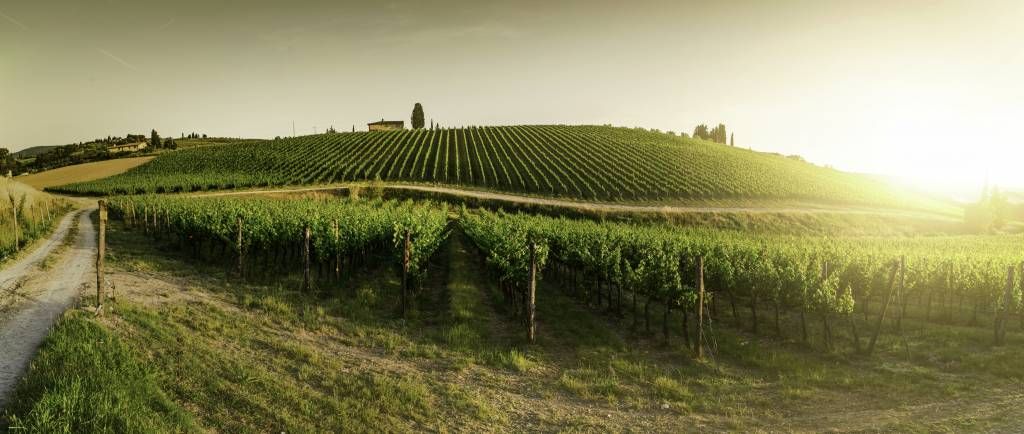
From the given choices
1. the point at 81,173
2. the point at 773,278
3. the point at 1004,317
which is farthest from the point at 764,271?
the point at 81,173

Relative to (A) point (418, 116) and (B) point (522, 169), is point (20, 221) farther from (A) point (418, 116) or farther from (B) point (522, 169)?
(A) point (418, 116)

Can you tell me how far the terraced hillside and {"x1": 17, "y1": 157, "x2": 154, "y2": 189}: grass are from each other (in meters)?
4.37

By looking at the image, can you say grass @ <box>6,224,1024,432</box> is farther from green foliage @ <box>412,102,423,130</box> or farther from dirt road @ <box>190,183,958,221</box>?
green foliage @ <box>412,102,423,130</box>

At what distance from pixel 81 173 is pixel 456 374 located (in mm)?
98406

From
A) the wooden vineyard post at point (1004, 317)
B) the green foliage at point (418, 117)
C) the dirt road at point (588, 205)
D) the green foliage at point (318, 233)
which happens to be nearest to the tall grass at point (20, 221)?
the green foliage at point (318, 233)

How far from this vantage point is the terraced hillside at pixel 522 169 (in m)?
59.2

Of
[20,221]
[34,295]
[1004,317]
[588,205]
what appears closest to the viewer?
[34,295]

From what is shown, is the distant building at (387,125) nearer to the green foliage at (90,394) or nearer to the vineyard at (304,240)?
the vineyard at (304,240)

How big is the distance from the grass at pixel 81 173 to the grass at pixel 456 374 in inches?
2989

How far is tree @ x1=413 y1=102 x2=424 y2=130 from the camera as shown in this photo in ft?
405

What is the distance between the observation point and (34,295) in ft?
51.9

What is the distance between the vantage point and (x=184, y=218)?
91.2 feet

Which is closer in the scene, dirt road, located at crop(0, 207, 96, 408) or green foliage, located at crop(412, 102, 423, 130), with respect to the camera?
dirt road, located at crop(0, 207, 96, 408)

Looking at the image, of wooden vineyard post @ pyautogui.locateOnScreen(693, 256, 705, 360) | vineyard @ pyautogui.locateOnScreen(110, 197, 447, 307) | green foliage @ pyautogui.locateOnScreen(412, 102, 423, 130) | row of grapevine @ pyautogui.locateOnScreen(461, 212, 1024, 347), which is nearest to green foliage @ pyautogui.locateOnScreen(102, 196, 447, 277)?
vineyard @ pyautogui.locateOnScreen(110, 197, 447, 307)
